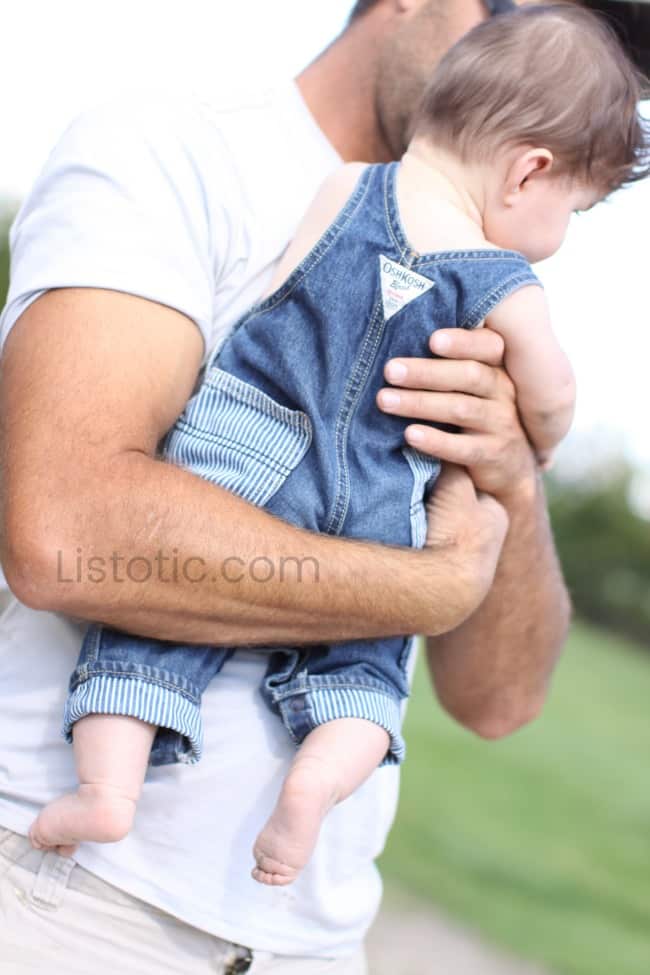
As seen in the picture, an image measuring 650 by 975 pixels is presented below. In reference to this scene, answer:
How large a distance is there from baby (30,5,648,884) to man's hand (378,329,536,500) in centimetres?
3

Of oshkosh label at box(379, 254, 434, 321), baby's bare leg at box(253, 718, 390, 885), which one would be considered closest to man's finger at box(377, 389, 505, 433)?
oshkosh label at box(379, 254, 434, 321)

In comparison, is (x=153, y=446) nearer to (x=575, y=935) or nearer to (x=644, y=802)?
(x=575, y=935)

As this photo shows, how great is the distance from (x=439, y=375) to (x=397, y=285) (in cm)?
17

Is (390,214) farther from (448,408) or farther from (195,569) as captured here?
(195,569)

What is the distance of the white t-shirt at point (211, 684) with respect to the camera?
6.20 feet

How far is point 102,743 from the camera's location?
1.84 m

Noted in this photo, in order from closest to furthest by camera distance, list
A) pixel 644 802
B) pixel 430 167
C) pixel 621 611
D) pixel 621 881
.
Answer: pixel 430 167, pixel 621 881, pixel 644 802, pixel 621 611

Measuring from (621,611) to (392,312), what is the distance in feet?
73.2

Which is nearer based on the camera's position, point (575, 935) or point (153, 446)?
point (153, 446)

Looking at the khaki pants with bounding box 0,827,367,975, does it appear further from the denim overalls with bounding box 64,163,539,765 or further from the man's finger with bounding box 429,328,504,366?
the man's finger with bounding box 429,328,504,366

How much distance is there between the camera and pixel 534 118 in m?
2.14

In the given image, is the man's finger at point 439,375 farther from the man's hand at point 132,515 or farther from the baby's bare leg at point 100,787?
the baby's bare leg at point 100,787

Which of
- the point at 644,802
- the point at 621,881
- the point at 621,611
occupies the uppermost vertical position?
the point at 621,881

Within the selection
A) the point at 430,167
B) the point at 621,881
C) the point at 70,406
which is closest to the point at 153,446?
the point at 70,406
